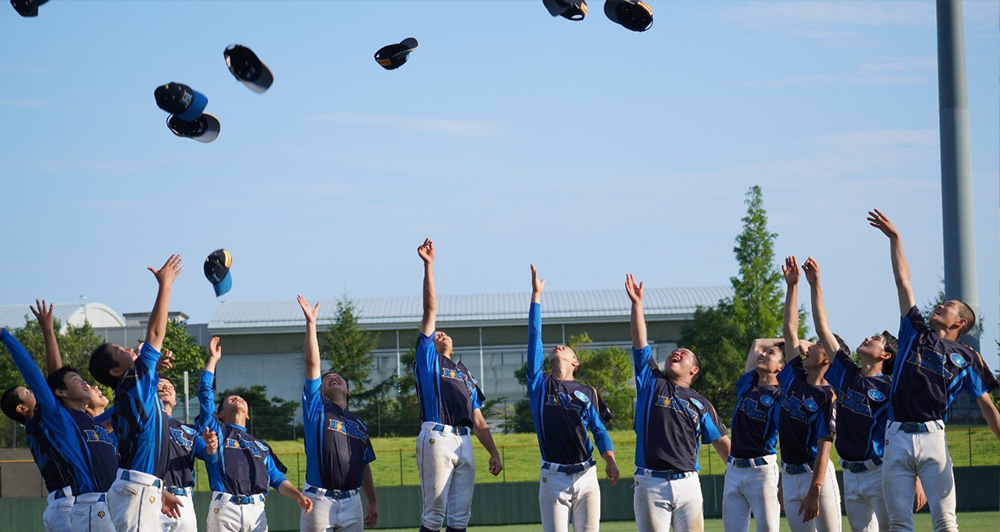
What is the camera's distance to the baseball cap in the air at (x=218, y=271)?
10164 mm

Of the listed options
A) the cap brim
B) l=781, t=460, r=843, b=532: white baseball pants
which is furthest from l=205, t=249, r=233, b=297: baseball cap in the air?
l=781, t=460, r=843, b=532: white baseball pants

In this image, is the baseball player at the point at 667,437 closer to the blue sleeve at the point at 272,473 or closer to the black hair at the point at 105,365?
the blue sleeve at the point at 272,473

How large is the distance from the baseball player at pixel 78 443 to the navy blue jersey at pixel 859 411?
6137mm

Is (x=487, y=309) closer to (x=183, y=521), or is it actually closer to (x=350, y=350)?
(x=350, y=350)

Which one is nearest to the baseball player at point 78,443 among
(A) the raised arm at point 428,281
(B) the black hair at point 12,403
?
(B) the black hair at point 12,403

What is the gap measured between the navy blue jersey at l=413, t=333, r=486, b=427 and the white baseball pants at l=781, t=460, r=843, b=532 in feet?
9.94

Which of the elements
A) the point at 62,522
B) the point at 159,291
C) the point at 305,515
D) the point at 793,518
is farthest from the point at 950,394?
the point at 62,522

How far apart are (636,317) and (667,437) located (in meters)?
1.03

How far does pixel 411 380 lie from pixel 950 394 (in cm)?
4101

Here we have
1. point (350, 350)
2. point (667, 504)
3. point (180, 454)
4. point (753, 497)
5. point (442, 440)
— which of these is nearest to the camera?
point (667, 504)

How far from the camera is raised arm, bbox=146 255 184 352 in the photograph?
7562 mm

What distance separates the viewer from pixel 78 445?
808 cm

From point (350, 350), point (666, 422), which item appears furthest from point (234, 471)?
point (350, 350)

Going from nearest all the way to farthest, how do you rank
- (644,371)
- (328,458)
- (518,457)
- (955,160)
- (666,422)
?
(666,422) < (644,371) < (328,458) < (955,160) < (518,457)
